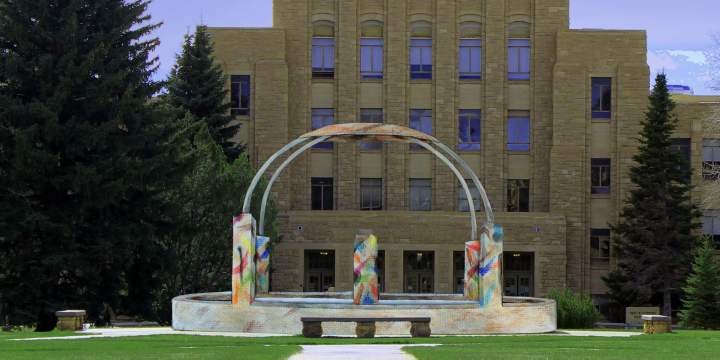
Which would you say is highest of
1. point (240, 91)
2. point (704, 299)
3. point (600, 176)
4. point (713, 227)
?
point (240, 91)

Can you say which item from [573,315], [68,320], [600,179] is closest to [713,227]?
[600,179]

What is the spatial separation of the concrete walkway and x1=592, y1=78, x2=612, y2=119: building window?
41129 millimetres

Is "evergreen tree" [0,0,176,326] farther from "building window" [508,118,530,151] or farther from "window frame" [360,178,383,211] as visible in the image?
"building window" [508,118,530,151]

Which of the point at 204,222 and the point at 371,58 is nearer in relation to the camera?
the point at 204,222

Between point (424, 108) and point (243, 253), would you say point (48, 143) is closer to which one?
point (243, 253)

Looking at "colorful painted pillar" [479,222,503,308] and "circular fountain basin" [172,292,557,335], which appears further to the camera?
"colorful painted pillar" [479,222,503,308]

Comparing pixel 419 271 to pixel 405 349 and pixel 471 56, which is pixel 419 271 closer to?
pixel 471 56

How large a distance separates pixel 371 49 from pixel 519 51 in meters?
8.52

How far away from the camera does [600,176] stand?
190 ft

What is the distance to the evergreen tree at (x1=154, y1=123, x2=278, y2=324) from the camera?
37.7 m

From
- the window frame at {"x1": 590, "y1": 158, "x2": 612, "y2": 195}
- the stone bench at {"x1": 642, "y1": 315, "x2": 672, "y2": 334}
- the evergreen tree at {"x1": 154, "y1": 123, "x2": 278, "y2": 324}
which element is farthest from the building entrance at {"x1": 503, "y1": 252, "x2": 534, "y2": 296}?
the stone bench at {"x1": 642, "y1": 315, "x2": 672, "y2": 334}

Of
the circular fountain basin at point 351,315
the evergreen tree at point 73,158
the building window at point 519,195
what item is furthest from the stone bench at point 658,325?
the building window at point 519,195

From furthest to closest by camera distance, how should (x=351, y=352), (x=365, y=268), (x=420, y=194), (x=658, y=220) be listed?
(x=420, y=194) < (x=658, y=220) < (x=365, y=268) < (x=351, y=352)

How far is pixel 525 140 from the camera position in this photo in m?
58.6
